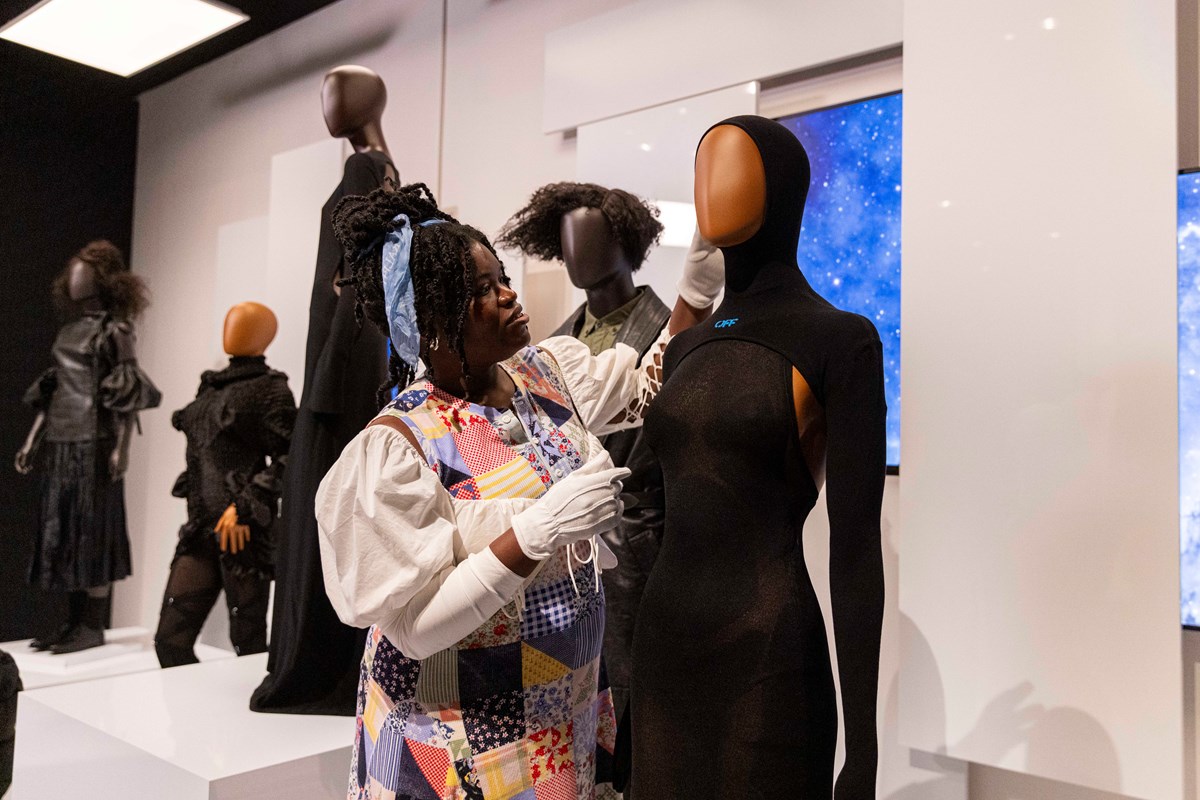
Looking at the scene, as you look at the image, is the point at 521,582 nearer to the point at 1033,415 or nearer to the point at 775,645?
the point at 775,645

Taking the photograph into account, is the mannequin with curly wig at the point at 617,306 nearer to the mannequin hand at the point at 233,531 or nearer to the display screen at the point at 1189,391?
the display screen at the point at 1189,391

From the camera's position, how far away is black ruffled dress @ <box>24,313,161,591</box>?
178 inches

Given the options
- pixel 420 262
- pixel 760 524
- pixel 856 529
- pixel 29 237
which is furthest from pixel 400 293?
pixel 29 237

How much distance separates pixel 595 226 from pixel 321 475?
115cm

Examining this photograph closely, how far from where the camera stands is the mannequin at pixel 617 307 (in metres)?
2.78

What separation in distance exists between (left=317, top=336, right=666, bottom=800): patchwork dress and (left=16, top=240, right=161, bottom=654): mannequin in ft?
11.0

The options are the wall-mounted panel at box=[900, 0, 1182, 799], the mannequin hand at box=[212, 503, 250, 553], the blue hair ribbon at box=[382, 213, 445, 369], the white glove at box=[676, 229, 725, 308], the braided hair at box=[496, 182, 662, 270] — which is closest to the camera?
the blue hair ribbon at box=[382, 213, 445, 369]

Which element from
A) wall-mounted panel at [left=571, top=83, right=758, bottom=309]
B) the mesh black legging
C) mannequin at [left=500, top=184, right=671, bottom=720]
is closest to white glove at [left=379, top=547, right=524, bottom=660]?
mannequin at [left=500, top=184, right=671, bottom=720]

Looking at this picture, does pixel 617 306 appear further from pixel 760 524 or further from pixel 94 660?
pixel 94 660

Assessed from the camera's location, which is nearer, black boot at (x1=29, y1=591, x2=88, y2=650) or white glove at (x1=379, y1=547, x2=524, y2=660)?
white glove at (x1=379, y1=547, x2=524, y2=660)

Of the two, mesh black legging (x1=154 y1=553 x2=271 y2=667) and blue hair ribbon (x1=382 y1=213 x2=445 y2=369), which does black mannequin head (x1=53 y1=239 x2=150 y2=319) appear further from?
blue hair ribbon (x1=382 y1=213 x2=445 y2=369)

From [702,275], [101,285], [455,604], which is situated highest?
[101,285]

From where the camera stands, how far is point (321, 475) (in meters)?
2.94

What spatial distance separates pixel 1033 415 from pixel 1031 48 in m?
0.91
